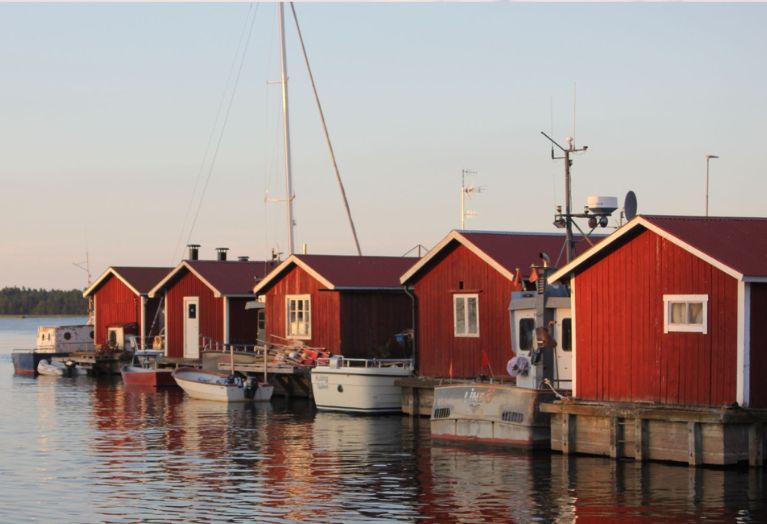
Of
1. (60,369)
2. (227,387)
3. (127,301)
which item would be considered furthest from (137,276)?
(227,387)

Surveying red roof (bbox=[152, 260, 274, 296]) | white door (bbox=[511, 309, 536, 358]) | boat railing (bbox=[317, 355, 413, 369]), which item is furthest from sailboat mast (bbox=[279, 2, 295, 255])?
white door (bbox=[511, 309, 536, 358])

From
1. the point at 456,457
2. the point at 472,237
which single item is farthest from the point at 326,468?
the point at 472,237

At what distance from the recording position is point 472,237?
1544 inches

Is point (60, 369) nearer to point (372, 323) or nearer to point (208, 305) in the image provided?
point (208, 305)

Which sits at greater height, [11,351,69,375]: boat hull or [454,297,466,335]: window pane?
[454,297,466,335]: window pane

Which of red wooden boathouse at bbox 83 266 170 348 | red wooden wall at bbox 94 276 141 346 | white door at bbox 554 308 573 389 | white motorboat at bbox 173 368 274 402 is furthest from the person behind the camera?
red wooden wall at bbox 94 276 141 346

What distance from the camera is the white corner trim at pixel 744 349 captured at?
2647cm

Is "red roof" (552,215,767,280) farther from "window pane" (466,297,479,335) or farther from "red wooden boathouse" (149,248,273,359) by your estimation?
"red wooden boathouse" (149,248,273,359)

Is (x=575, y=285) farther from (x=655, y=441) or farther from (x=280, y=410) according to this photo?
(x=280, y=410)

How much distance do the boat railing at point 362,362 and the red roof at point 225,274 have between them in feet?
36.9

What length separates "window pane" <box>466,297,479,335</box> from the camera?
3875cm

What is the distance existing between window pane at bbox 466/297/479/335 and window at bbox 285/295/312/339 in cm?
1084

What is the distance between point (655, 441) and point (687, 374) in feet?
4.96

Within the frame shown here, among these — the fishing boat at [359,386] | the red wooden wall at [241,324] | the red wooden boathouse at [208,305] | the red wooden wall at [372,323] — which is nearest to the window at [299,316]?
the red wooden wall at [372,323]
